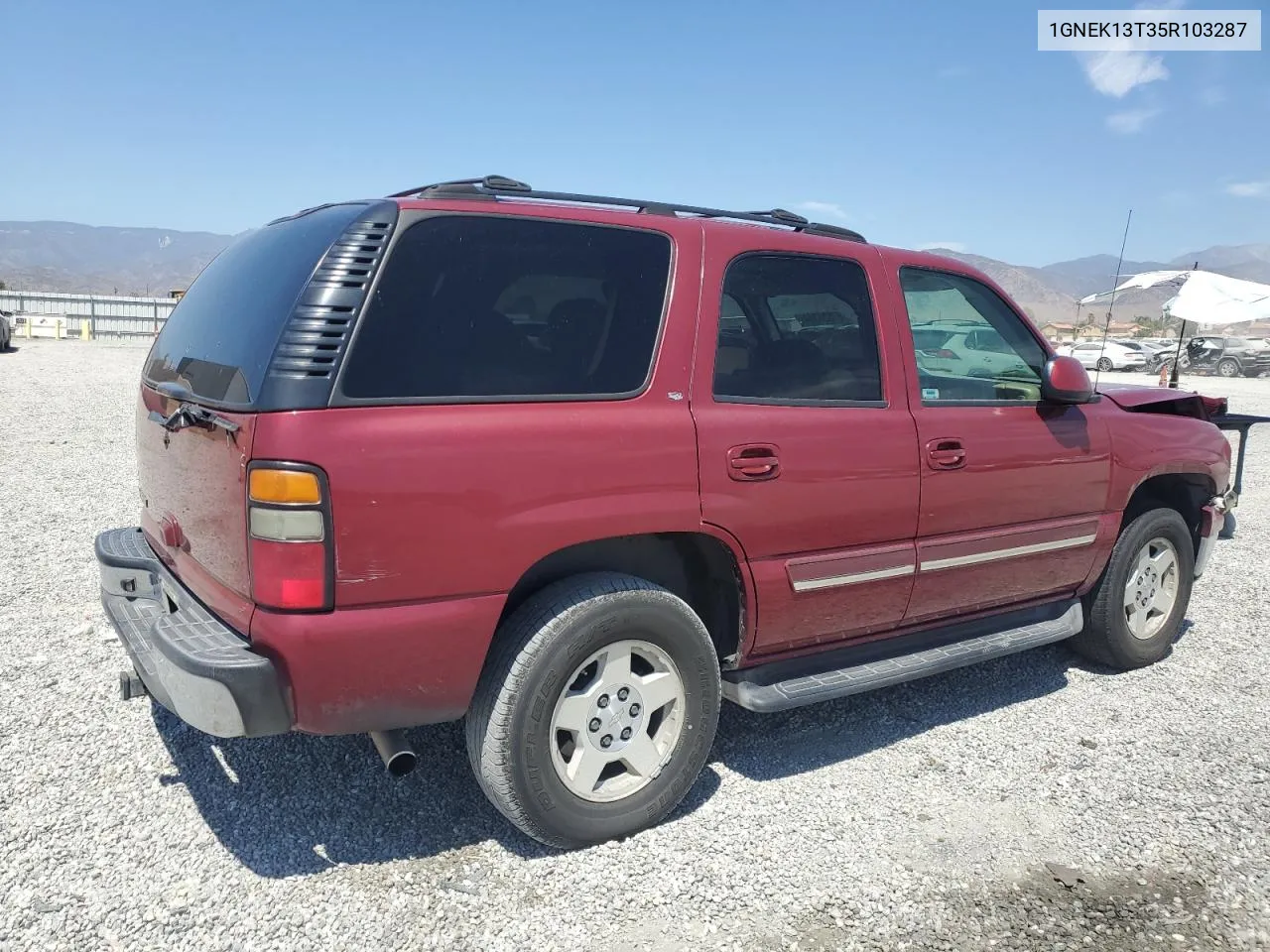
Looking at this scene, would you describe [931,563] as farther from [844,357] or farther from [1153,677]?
[1153,677]

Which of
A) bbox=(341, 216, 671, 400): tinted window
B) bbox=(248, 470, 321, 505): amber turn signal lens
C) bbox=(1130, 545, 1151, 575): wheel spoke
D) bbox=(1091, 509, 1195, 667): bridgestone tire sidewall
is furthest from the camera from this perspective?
bbox=(1130, 545, 1151, 575): wheel spoke

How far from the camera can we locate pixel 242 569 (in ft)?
8.54

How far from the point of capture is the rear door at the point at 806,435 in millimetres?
3201

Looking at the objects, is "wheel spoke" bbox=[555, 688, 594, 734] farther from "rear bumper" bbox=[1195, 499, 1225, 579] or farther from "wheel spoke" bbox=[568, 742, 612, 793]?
"rear bumper" bbox=[1195, 499, 1225, 579]

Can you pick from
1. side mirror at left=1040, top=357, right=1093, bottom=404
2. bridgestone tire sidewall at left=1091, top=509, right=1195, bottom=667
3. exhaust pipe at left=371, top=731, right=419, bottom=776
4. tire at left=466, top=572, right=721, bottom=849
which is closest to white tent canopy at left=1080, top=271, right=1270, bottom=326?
bridgestone tire sidewall at left=1091, top=509, right=1195, bottom=667

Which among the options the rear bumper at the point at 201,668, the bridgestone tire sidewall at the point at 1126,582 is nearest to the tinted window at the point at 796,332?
the rear bumper at the point at 201,668

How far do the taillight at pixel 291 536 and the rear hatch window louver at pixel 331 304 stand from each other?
272mm

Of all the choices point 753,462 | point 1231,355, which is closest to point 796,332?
point 753,462

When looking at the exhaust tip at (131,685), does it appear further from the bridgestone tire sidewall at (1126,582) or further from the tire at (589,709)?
the bridgestone tire sidewall at (1126,582)

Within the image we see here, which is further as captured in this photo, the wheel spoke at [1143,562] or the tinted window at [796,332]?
the wheel spoke at [1143,562]

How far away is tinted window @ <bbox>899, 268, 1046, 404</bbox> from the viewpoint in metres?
3.86

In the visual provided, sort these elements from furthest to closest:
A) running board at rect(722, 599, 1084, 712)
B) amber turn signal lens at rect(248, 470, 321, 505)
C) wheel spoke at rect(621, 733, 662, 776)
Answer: running board at rect(722, 599, 1084, 712), wheel spoke at rect(621, 733, 662, 776), amber turn signal lens at rect(248, 470, 321, 505)

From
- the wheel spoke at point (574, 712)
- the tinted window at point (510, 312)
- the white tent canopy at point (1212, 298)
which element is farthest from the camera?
the white tent canopy at point (1212, 298)

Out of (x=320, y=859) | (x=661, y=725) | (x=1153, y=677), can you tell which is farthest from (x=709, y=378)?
(x=1153, y=677)
